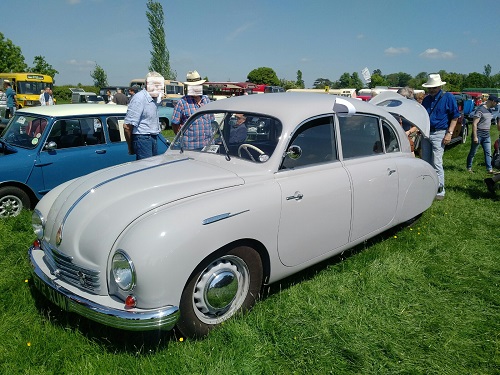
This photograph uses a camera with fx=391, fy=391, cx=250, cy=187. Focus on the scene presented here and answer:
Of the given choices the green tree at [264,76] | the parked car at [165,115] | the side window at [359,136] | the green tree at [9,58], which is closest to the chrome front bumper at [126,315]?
the side window at [359,136]

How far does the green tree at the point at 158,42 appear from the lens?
42.8 meters

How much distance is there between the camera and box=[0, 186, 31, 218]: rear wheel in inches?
204

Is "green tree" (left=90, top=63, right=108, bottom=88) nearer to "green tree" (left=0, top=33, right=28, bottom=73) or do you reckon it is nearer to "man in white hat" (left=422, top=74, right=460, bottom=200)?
"green tree" (left=0, top=33, right=28, bottom=73)

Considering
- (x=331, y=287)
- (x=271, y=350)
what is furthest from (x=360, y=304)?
(x=271, y=350)

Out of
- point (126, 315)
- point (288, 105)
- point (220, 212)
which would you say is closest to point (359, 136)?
point (288, 105)

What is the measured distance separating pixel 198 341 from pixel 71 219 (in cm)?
124

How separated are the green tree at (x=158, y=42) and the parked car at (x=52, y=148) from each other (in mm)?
A: 38250

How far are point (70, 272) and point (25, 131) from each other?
3.84 meters

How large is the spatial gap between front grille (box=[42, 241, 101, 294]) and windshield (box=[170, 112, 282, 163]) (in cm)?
151

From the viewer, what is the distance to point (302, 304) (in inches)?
127

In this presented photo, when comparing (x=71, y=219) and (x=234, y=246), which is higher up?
(x=71, y=219)

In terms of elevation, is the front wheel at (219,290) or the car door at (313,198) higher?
the car door at (313,198)

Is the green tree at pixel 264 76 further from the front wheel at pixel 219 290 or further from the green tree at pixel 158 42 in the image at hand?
the front wheel at pixel 219 290

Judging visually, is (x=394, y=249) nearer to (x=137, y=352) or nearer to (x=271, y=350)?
(x=271, y=350)
